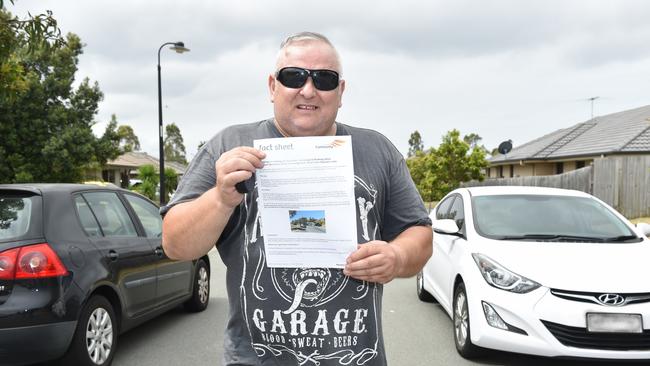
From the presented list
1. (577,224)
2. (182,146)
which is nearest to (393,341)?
(577,224)

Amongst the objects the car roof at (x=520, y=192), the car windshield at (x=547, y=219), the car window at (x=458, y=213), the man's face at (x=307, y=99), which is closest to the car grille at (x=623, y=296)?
the car windshield at (x=547, y=219)

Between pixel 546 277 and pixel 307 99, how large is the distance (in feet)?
10.2

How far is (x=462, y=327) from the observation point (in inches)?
188

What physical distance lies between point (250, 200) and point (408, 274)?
0.62m

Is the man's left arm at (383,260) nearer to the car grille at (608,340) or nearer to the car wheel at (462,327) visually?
the car grille at (608,340)

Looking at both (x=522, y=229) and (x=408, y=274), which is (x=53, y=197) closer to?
(x=408, y=274)

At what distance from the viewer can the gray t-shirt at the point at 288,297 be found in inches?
67.5

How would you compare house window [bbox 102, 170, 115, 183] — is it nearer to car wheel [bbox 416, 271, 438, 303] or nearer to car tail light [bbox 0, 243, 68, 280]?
car wheel [bbox 416, 271, 438, 303]

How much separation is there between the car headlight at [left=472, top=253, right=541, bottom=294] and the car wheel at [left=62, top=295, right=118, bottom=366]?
3.15 metres

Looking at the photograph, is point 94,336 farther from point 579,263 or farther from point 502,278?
point 579,263

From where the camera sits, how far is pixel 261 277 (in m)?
1.74

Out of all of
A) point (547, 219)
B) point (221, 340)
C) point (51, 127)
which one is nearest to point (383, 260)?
point (221, 340)

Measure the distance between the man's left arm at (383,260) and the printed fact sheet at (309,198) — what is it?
0.04m

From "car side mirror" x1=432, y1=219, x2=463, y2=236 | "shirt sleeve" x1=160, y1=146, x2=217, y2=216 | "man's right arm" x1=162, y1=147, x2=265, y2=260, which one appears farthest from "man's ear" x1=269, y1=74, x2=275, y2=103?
"car side mirror" x1=432, y1=219, x2=463, y2=236
